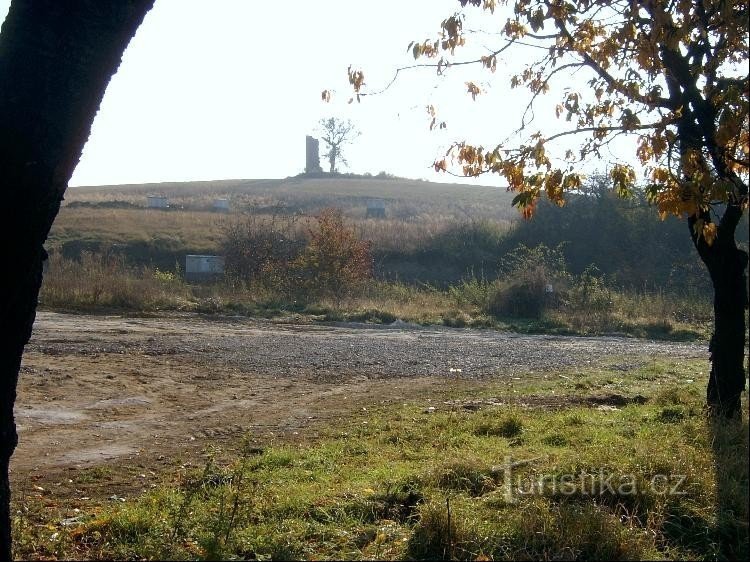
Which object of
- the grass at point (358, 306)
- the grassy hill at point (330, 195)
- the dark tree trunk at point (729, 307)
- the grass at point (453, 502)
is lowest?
the grass at point (358, 306)

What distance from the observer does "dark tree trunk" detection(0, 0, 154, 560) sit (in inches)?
167

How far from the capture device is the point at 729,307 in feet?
Result: 26.2

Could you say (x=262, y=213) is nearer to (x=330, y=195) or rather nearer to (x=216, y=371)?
(x=330, y=195)

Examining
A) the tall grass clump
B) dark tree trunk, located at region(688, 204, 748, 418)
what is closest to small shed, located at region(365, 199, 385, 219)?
the tall grass clump

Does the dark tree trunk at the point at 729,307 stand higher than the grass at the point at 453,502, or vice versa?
the dark tree trunk at the point at 729,307

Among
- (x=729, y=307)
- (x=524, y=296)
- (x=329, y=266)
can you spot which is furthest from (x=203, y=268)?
(x=729, y=307)

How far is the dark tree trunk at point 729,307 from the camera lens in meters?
7.93

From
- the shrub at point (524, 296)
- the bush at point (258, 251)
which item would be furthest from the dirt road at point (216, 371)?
the bush at point (258, 251)

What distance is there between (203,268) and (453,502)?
91.3 feet

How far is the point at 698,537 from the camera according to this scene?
4848 millimetres

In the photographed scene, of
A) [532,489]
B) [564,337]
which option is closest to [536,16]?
[532,489]

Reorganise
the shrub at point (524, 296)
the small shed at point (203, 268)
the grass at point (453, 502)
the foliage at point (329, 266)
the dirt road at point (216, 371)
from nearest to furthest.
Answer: the grass at point (453, 502)
the dirt road at point (216, 371)
the shrub at point (524, 296)
the foliage at point (329, 266)
the small shed at point (203, 268)

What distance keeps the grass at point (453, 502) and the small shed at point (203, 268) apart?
24321 mm

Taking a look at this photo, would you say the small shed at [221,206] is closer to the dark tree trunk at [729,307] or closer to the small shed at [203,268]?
the small shed at [203,268]
